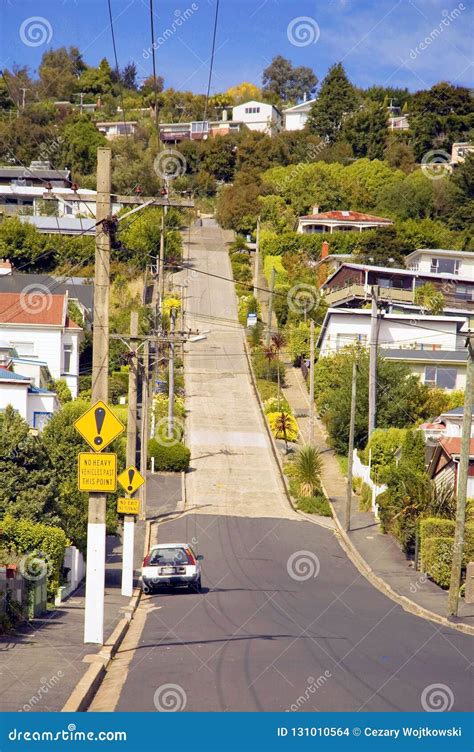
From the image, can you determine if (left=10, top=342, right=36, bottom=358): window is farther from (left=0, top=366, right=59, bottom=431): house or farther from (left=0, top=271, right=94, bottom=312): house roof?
(left=0, top=271, right=94, bottom=312): house roof

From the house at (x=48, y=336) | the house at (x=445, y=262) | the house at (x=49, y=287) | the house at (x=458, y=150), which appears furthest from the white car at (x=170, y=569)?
the house at (x=458, y=150)

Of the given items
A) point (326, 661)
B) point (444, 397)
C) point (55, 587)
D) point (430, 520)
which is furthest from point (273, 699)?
point (444, 397)

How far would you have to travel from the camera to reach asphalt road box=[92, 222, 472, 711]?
538 inches

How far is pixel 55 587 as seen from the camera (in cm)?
2484

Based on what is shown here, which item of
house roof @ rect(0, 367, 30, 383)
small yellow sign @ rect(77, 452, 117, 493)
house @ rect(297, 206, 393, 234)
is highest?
house @ rect(297, 206, 393, 234)

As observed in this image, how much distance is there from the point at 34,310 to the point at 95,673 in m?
48.5

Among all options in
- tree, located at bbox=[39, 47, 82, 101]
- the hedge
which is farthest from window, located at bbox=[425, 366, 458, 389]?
tree, located at bbox=[39, 47, 82, 101]

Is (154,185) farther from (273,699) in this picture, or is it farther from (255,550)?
(273,699)

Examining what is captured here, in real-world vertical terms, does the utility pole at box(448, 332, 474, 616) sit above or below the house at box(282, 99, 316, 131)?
below

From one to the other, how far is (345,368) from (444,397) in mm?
5248

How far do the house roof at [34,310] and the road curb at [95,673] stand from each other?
39485mm

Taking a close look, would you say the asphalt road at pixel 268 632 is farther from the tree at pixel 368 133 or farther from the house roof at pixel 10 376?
the tree at pixel 368 133

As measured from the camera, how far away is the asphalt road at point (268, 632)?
44.9ft

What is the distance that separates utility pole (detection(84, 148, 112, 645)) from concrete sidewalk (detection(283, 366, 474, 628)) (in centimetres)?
1013
